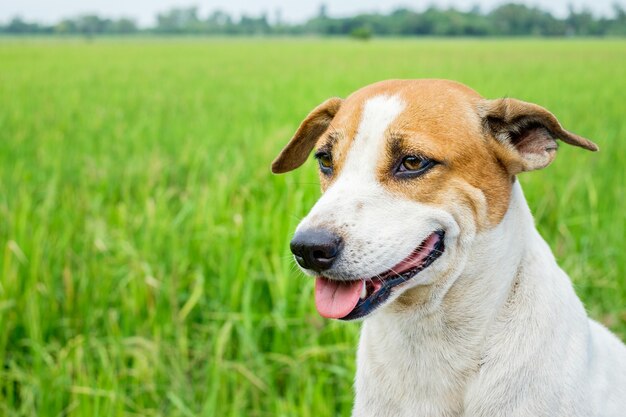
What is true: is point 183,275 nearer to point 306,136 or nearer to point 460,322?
point 306,136

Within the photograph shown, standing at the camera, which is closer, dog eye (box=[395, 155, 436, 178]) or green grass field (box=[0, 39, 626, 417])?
dog eye (box=[395, 155, 436, 178])

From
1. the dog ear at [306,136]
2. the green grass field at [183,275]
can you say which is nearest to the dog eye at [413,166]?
the dog ear at [306,136]

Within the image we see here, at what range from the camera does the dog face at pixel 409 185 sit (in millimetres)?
2209

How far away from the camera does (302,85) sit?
44.6 ft

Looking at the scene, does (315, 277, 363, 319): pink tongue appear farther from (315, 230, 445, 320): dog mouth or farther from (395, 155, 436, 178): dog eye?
(395, 155, 436, 178): dog eye

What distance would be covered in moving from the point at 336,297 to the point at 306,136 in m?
1.01

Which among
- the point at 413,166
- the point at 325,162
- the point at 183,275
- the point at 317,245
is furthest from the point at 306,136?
the point at 183,275

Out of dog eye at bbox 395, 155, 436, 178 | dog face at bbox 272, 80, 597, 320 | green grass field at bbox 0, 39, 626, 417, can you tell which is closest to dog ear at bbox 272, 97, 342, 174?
dog face at bbox 272, 80, 597, 320

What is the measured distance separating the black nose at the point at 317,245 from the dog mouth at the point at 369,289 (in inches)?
7.3

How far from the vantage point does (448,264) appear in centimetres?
238

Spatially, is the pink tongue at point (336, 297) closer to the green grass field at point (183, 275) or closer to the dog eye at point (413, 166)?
the dog eye at point (413, 166)

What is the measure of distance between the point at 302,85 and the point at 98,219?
8.95 metres

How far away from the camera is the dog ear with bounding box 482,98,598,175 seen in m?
2.50

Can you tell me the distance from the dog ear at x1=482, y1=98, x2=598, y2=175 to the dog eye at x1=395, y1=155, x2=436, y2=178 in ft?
1.04
